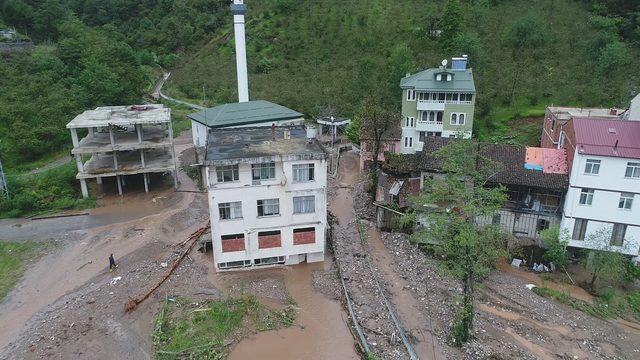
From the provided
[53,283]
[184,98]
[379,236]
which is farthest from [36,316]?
[184,98]

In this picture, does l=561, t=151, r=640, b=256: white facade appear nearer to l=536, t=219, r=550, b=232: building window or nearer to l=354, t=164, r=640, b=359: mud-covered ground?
l=536, t=219, r=550, b=232: building window

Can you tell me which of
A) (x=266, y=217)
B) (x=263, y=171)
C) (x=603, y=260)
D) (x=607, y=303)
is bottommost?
(x=607, y=303)

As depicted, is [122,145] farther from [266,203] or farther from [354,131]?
[354,131]

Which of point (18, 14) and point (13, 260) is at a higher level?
point (18, 14)

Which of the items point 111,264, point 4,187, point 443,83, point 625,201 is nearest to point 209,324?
point 111,264

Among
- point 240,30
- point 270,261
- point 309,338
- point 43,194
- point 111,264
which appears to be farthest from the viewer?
point 240,30

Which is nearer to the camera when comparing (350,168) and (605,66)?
(350,168)

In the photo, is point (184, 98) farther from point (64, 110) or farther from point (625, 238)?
point (625, 238)
